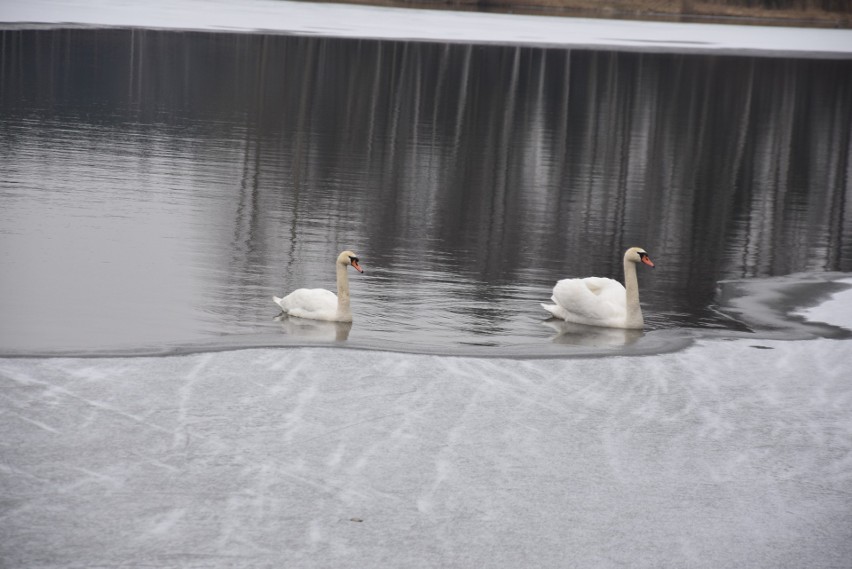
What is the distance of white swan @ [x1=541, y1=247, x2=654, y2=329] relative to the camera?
34.9 feet

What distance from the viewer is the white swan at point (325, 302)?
1009 centimetres

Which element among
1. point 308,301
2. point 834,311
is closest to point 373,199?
point 308,301

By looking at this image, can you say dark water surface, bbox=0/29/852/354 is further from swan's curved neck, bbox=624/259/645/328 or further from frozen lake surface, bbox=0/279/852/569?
frozen lake surface, bbox=0/279/852/569

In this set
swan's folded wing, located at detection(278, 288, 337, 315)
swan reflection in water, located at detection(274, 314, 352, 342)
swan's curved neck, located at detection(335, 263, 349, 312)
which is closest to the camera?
swan reflection in water, located at detection(274, 314, 352, 342)

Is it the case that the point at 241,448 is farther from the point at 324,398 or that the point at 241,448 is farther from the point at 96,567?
the point at 96,567

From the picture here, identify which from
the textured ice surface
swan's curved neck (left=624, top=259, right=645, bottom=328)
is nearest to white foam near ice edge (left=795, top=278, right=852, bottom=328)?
swan's curved neck (left=624, top=259, right=645, bottom=328)

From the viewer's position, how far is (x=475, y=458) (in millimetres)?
7145

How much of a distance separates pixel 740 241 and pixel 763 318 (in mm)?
3961

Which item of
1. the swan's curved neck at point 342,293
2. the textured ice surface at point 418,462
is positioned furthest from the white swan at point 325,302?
the textured ice surface at point 418,462

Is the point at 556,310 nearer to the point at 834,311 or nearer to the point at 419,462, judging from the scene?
the point at 834,311

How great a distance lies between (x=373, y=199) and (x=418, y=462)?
9.07 m

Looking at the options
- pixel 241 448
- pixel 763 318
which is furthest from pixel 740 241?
pixel 241 448

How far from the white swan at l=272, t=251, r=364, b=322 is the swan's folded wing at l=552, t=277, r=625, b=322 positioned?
1730 millimetres

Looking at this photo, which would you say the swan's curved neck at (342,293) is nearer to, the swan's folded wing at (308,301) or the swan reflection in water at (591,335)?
the swan's folded wing at (308,301)
